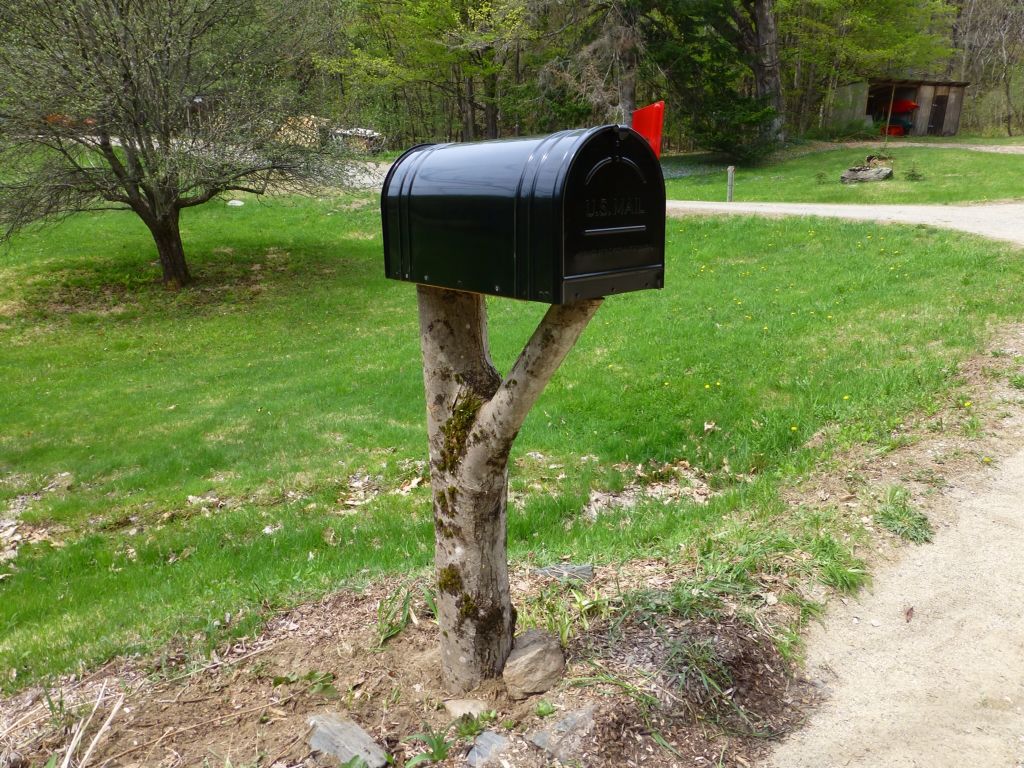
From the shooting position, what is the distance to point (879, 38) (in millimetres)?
33750

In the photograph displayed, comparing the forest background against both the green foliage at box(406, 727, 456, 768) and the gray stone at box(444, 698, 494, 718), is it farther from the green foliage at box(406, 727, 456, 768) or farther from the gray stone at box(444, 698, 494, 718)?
the green foliage at box(406, 727, 456, 768)

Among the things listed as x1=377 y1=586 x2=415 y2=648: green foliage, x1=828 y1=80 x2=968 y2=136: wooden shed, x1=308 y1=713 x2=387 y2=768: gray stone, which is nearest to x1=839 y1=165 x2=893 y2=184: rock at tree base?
x1=828 y1=80 x2=968 y2=136: wooden shed

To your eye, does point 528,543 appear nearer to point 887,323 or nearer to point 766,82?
point 887,323

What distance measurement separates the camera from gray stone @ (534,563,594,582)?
411 centimetres

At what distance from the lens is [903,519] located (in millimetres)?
4691

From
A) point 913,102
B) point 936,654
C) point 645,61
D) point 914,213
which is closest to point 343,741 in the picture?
point 936,654

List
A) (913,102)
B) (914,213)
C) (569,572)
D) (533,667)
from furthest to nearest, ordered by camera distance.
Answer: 1. (913,102)
2. (914,213)
3. (569,572)
4. (533,667)

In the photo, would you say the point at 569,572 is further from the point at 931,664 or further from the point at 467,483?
the point at 931,664

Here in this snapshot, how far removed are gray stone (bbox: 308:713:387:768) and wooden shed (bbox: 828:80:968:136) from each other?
38.4 metres

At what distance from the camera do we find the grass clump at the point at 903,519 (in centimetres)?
458

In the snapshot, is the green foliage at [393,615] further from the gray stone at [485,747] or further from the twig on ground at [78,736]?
the twig on ground at [78,736]

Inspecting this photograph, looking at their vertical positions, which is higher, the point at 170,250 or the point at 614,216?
the point at 614,216

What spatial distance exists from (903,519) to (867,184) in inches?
785

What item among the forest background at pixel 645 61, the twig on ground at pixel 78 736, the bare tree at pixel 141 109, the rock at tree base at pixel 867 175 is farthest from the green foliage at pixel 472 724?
the rock at tree base at pixel 867 175
